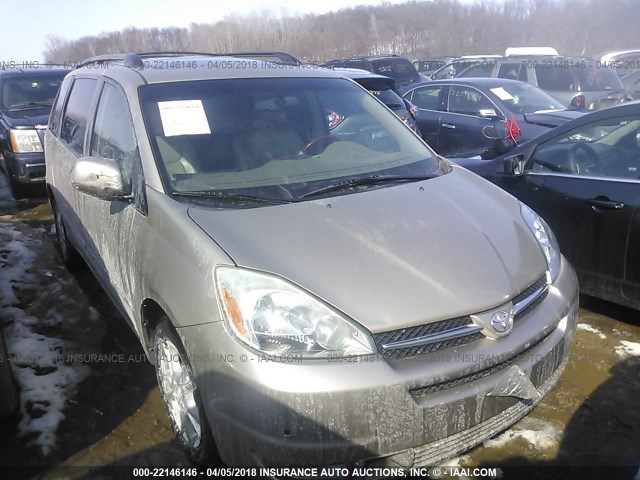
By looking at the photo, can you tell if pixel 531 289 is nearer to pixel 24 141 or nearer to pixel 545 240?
pixel 545 240

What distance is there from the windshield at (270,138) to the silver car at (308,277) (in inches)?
0.5

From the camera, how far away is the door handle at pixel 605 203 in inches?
131

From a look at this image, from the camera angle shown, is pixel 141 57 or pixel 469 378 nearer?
pixel 469 378

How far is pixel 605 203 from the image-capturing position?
11.2 feet

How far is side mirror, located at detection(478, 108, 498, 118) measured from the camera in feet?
24.8

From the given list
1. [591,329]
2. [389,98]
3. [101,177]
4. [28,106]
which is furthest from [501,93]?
[28,106]

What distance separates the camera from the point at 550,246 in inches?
106

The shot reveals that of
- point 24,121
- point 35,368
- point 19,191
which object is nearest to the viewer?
point 35,368

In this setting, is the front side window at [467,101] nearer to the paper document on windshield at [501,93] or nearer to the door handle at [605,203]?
the paper document on windshield at [501,93]

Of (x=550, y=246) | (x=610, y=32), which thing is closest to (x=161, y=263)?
(x=550, y=246)

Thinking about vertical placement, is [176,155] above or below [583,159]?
above

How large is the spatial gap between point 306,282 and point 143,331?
110cm

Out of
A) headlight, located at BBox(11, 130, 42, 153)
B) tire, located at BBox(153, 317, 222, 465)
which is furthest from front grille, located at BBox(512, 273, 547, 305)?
headlight, located at BBox(11, 130, 42, 153)

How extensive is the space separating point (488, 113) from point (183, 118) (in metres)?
5.79
